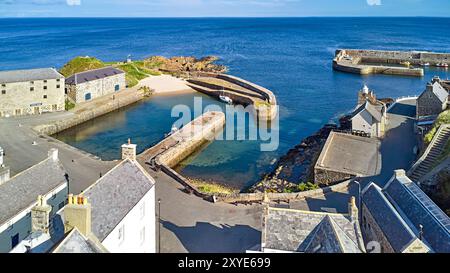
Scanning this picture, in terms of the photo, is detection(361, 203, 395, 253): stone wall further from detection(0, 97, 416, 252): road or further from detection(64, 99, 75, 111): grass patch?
detection(64, 99, 75, 111): grass patch

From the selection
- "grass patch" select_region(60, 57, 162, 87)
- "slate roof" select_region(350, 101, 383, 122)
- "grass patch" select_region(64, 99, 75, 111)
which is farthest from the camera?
"grass patch" select_region(60, 57, 162, 87)

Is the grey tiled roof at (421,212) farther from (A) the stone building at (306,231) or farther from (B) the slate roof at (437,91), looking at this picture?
(B) the slate roof at (437,91)

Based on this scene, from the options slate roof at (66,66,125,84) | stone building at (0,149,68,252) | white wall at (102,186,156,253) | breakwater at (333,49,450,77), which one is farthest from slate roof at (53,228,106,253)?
breakwater at (333,49,450,77)

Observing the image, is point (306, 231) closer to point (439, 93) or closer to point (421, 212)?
point (421, 212)

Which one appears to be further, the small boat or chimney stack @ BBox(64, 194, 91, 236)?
the small boat

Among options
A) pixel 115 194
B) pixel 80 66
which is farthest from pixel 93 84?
pixel 115 194
